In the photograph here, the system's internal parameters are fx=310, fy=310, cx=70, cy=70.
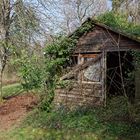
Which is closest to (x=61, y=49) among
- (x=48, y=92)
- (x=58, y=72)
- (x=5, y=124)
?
(x=58, y=72)

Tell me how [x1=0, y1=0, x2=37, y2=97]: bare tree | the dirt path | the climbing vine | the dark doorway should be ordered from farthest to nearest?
[x1=0, y1=0, x2=37, y2=97]: bare tree < the climbing vine < the dark doorway < the dirt path

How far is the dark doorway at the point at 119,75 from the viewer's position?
14758 mm

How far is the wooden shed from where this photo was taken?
14.6m

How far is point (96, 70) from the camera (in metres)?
15.2

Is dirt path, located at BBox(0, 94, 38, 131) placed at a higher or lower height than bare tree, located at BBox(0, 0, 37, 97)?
lower

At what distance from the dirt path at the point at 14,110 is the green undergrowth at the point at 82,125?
81 centimetres

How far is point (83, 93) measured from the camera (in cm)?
1520

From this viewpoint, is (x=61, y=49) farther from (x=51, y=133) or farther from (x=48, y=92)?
(x=51, y=133)

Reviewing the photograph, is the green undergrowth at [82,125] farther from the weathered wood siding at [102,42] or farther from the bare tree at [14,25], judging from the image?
the bare tree at [14,25]

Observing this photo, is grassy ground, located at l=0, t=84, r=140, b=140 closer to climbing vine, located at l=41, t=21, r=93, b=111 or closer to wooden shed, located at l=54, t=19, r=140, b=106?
wooden shed, located at l=54, t=19, r=140, b=106

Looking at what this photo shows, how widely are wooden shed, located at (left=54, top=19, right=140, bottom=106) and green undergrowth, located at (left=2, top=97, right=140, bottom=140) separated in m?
0.82

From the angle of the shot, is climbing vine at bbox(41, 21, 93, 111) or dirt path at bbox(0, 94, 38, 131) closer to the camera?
dirt path at bbox(0, 94, 38, 131)

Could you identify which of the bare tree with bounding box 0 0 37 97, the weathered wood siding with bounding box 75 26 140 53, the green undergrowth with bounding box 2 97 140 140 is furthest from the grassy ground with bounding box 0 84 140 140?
the bare tree with bounding box 0 0 37 97

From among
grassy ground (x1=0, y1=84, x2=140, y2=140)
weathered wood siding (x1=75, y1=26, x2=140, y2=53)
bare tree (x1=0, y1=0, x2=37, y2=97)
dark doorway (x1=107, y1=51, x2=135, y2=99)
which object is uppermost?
bare tree (x1=0, y1=0, x2=37, y2=97)
